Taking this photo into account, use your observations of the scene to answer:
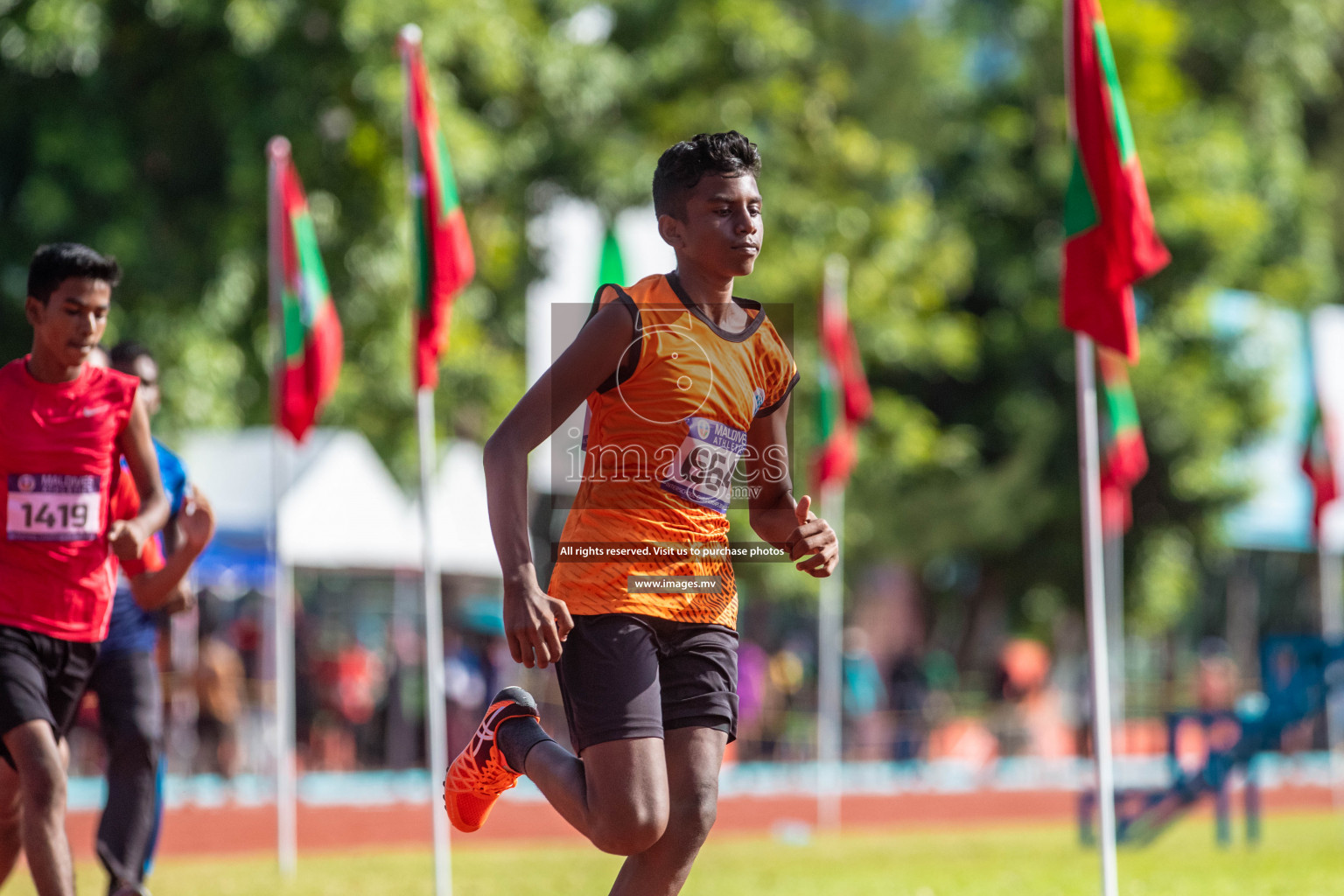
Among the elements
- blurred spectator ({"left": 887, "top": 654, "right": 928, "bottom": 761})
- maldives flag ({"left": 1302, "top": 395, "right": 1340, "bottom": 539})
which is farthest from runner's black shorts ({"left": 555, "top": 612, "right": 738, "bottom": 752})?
blurred spectator ({"left": 887, "top": 654, "right": 928, "bottom": 761})

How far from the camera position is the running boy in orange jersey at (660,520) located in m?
4.50

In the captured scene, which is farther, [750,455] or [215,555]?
[215,555]

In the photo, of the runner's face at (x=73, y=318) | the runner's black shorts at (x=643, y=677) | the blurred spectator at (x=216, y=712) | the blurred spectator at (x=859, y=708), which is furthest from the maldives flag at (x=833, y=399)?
the runner's black shorts at (x=643, y=677)

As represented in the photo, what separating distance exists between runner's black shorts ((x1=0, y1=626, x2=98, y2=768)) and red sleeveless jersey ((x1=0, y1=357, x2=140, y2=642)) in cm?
5

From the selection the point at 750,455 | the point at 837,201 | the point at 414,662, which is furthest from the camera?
the point at 837,201

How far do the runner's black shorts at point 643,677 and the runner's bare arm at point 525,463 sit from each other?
0.89 ft

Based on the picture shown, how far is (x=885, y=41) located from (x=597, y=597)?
30.1 m

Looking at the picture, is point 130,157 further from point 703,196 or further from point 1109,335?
point 703,196

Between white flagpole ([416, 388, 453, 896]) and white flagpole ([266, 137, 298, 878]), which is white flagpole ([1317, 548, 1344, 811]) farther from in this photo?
white flagpole ([416, 388, 453, 896])

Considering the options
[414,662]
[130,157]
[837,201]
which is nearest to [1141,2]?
[837,201]

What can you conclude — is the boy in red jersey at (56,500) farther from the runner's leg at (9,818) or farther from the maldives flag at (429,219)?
the maldives flag at (429,219)

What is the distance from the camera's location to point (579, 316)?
5.50m

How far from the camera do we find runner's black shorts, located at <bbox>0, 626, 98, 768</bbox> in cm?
559

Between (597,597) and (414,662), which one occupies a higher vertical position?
(597,597)
